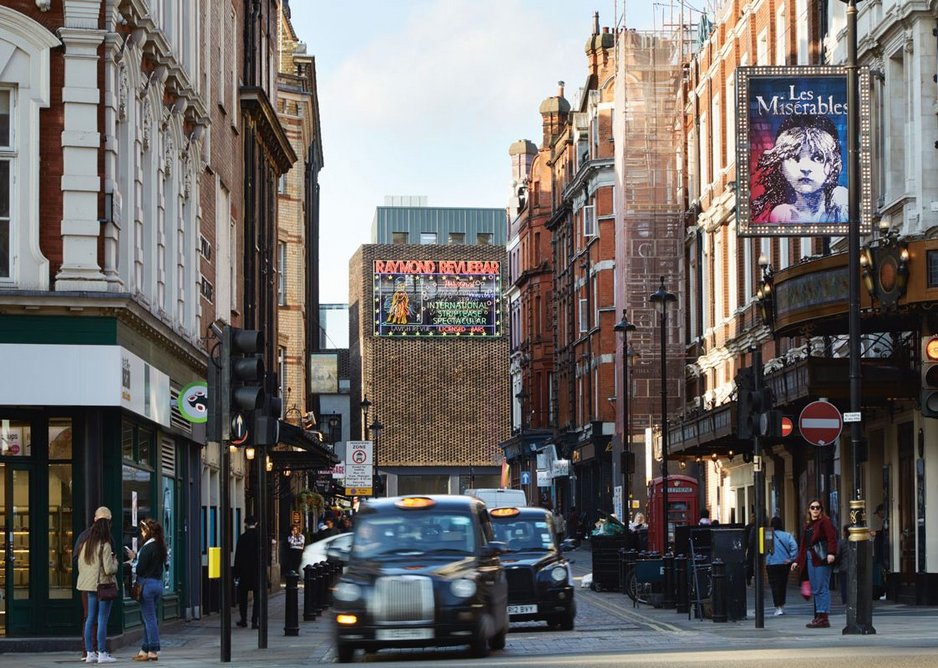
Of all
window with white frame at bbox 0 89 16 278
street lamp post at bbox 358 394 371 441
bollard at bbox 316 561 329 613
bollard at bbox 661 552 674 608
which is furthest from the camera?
street lamp post at bbox 358 394 371 441

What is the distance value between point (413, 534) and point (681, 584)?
10380 millimetres

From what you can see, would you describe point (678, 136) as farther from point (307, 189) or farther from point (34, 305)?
point (34, 305)

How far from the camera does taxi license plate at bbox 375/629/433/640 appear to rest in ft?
67.3

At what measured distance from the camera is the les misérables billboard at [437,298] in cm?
13812

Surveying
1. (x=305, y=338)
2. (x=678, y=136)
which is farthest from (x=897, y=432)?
(x=305, y=338)

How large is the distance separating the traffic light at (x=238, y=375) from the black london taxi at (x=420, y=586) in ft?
6.95

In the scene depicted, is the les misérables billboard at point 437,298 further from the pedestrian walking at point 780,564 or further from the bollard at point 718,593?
the bollard at point 718,593

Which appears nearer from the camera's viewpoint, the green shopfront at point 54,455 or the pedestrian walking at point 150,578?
the pedestrian walking at point 150,578

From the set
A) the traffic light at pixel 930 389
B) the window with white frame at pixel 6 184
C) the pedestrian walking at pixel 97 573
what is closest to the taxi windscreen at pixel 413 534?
the pedestrian walking at pixel 97 573

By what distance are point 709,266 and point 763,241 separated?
817 cm

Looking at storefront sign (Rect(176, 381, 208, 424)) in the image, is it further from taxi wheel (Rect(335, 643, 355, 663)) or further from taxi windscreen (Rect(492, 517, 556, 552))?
taxi wheel (Rect(335, 643, 355, 663))

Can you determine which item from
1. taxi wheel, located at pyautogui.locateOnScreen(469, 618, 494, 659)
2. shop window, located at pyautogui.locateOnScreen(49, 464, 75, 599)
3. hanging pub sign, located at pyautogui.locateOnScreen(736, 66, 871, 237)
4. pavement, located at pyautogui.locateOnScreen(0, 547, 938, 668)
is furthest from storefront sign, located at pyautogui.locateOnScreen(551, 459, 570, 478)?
taxi wheel, located at pyautogui.locateOnScreen(469, 618, 494, 659)

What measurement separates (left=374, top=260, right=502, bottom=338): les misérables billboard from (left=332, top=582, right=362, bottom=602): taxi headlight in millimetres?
115953

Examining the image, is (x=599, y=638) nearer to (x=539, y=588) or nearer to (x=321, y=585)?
(x=539, y=588)
